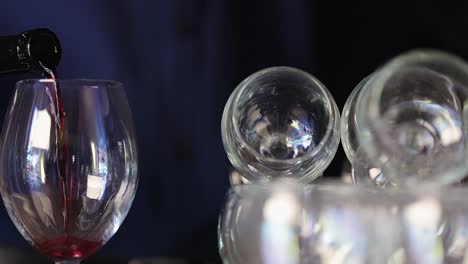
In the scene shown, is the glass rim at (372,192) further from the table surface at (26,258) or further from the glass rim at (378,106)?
the table surface at (26,258)

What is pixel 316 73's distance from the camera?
41.3 inches

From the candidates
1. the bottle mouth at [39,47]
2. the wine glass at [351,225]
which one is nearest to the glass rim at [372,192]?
the wine glass at [351,225]

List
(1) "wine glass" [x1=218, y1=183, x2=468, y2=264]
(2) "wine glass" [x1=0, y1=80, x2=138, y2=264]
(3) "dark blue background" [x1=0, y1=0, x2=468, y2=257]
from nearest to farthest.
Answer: (1) "wine glass" [x1=218, y1=183, x2=468, y2=264], (2) "wine glass" [x1=0, y1=80, x2=138, y2=264], (3) "dark blue background" [x1=0, y1=0, x2=468, y2=257]

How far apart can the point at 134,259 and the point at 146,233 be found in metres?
0.07

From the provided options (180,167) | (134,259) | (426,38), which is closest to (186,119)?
(180,167)

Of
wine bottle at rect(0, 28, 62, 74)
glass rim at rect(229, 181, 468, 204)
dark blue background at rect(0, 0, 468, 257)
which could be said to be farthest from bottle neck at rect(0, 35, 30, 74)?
glass rim at rect(229, 181, 468, 204)

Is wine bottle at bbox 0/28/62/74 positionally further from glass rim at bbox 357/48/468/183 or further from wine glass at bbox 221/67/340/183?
glass rim at bbox 357/48/468/183

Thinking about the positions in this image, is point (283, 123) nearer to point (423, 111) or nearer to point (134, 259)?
point (423, 111)

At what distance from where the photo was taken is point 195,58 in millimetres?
928

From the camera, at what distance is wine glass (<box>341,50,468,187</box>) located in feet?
1.74

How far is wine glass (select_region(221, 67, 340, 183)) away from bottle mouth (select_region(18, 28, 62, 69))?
17cm

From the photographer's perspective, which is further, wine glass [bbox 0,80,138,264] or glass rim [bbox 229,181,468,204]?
wine glass [bbox 0,80,138,264]

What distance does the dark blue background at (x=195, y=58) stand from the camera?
845 millimetres

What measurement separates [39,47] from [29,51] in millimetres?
12
